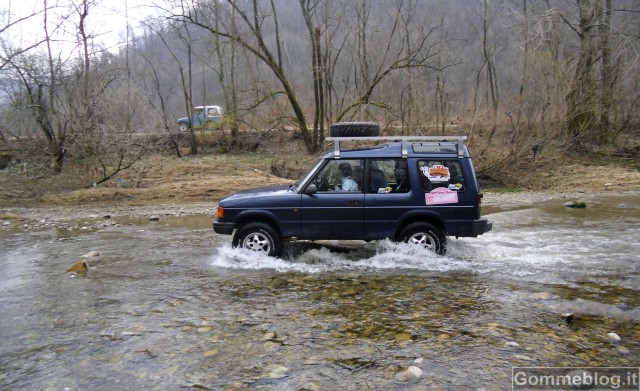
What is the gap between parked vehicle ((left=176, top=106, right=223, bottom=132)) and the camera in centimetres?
2885

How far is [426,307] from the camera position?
5988mm

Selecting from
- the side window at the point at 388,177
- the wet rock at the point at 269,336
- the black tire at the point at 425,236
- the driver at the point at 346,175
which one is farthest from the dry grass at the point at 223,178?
the wet rock at the point at 269,336

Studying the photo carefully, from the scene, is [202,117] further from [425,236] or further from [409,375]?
[409,375]

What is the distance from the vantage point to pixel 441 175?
797cm

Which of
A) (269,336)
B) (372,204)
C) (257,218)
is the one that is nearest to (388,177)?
(372,204)

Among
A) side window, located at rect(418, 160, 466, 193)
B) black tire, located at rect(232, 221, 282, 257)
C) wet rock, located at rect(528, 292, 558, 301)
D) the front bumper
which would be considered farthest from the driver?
wet rock, located at rect(528, 292, 558, 301)

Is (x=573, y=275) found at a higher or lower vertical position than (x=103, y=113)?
lower

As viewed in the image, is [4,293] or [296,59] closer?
[4,293]

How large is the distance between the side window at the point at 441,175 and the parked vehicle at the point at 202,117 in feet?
70.2

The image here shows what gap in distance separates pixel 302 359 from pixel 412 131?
19633 mm

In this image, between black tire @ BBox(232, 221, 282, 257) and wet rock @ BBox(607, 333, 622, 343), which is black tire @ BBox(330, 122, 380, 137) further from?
wet rock @ BBox(607, 333, 622, 343)

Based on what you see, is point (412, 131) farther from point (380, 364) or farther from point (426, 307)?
point (380, 364)

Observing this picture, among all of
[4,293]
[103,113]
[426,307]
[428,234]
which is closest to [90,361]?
[4,293]

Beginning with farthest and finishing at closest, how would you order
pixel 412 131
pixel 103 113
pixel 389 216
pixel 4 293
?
pixel 412 131 → pixel 103 113 → pixel 389 216 → pixel 4 293
